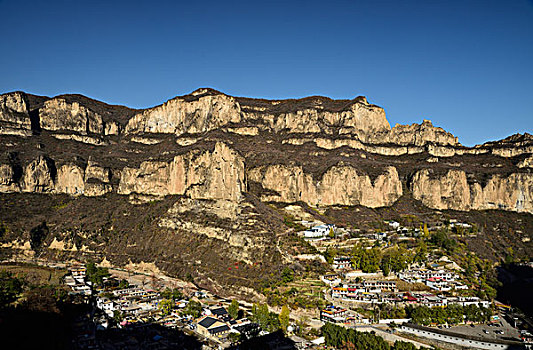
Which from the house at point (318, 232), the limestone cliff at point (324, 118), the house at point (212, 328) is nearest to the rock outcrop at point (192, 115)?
the limestone cliff at point (324, 118)

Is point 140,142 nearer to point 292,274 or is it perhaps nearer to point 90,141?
point 90,141

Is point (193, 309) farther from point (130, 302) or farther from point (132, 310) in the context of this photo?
point (130, 302)

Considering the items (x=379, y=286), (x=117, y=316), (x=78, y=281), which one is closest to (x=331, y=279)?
(x=379, y=286)

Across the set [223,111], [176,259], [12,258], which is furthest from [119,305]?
[223,111]

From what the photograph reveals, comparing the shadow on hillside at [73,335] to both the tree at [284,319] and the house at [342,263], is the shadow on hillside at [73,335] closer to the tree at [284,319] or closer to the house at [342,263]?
the tree at [284,319]

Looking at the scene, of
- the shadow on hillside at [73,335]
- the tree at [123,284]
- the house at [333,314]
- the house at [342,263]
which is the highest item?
the house at [342,263]

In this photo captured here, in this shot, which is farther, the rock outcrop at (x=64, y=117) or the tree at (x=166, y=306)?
the rock outcrop at (x=64, y=117)

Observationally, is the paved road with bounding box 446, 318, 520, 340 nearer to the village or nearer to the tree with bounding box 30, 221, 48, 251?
the village

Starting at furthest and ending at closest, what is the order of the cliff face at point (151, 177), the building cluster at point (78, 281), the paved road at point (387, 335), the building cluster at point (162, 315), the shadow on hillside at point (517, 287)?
the cliff face at point (151, 177)
the building cluster at point (78, 281)
the shadow on hillside at point (517, 287)
the building cluster at point (162, 315)
the paved road at point (387, 335)
